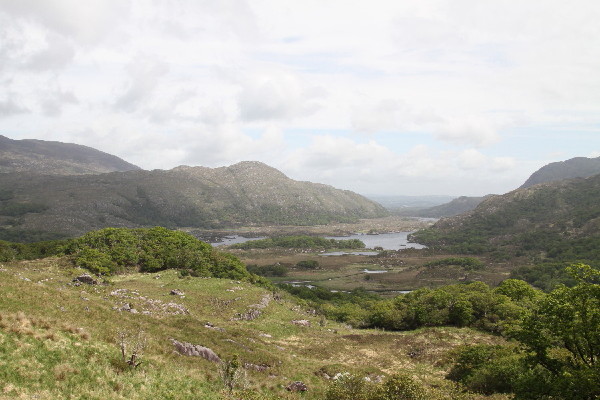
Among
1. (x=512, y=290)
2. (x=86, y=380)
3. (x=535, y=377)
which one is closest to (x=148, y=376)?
(x=86, y=380)

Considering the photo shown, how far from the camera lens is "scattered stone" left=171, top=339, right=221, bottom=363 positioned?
2855 centimetres

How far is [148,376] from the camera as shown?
20.9 meters

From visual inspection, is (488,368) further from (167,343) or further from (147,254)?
(147,254)

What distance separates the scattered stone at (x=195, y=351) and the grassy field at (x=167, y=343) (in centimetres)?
76

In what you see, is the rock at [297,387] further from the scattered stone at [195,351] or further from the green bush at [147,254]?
the green bush at [147,254]

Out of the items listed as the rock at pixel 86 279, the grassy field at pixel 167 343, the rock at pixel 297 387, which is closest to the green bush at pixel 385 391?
the grassy field at pixel 167 343

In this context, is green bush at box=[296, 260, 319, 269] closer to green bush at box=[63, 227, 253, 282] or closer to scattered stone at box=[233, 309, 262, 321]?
green bush at box=[63, 227, 253, 282]

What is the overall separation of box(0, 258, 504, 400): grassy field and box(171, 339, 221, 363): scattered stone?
0.76 meters

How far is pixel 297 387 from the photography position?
28.2 m

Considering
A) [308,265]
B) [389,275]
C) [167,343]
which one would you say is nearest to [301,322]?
[167,343]

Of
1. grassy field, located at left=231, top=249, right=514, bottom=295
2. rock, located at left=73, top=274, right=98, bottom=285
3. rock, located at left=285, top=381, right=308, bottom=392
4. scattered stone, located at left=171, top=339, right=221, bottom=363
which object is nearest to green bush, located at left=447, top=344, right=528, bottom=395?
rock, located at left=285, top=381, right=308, bottom=392

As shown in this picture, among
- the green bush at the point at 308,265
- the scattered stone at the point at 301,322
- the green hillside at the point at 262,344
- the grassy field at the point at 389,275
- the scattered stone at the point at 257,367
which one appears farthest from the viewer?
the green bush at the point at 308,265

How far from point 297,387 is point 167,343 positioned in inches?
417

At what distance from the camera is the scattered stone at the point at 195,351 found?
93.7ft
